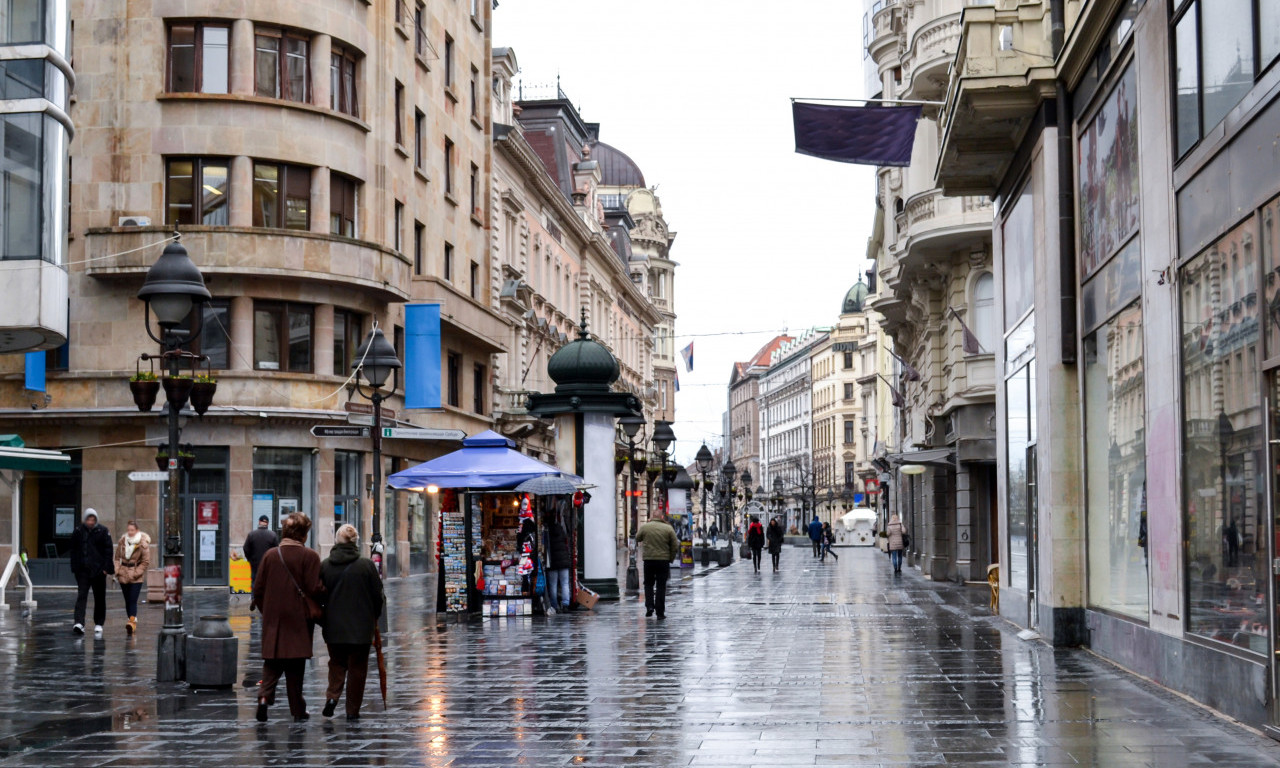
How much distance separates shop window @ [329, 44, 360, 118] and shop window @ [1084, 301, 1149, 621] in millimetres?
24342

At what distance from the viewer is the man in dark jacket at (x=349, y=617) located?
1245 cm

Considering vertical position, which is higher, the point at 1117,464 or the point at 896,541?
the point at 1117,464

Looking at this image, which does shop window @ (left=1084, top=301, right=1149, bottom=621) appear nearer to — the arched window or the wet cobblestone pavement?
the wet cobblestone pavement

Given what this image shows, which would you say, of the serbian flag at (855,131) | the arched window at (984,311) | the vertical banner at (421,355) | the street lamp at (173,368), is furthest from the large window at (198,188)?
the street lamp at (173,368)

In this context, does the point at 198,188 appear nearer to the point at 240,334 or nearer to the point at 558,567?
the point at 240,334

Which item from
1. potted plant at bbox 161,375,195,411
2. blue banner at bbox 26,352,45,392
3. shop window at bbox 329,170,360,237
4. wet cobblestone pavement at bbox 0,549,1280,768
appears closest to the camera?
wet cobblestone pavement at bbox 0,549,1280,768

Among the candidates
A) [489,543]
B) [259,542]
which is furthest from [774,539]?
[259,542]

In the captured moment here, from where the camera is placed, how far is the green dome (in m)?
28.6

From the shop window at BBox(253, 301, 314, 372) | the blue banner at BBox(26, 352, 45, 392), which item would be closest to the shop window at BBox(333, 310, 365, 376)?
the shop window at BBox(253, 301, 314, 372)

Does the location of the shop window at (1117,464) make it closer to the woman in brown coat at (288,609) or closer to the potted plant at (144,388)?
the woman in brown coat at (288,609)

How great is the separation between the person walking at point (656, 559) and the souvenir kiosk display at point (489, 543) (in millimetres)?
1583

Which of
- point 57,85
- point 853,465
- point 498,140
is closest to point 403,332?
point 498,140

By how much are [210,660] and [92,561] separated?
8.31 metres

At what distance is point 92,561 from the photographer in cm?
2197
